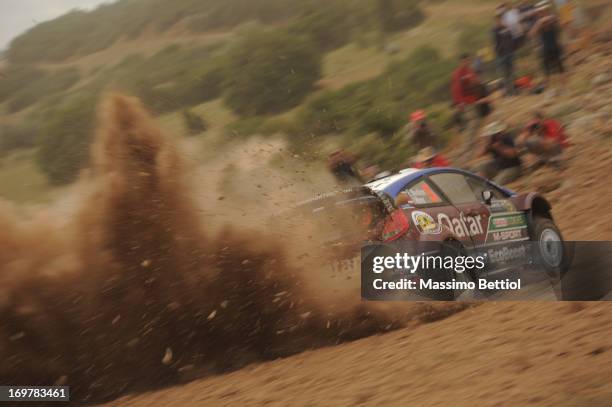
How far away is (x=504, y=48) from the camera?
56.0 ft

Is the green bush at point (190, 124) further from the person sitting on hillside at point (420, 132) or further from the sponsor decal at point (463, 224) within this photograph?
the sponsor decal at point (463, 224)

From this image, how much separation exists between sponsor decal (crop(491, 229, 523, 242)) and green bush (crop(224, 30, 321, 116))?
915 inches

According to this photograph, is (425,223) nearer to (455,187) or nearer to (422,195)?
(422,195)

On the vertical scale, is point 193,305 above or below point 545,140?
above

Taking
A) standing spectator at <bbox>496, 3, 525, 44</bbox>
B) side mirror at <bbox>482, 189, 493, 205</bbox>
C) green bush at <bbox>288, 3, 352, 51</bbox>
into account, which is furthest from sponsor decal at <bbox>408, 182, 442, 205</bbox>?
green bush at <bbox>288, 3, 352, 51</bbox>

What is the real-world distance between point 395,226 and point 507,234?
1723 millimetres

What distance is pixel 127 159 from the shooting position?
793cm

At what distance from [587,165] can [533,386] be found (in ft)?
28.5

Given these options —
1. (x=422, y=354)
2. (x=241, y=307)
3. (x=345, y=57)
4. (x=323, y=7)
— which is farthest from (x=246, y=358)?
(x=323, y=7)

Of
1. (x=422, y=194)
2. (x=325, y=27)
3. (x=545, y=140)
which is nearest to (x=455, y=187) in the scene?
(x=422, y=194)

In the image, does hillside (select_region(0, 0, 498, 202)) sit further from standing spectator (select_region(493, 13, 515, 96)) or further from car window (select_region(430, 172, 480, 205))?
standing spectator (select_region(493, 13, 515, 96))

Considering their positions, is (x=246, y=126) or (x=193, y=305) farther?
(x=246, y=126)

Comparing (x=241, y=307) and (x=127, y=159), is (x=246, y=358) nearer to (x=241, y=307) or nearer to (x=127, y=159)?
(x=241, y=307)

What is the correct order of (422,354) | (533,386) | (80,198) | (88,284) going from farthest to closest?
(80,198) < (88,284) < (422,354) < (533,386)
